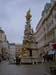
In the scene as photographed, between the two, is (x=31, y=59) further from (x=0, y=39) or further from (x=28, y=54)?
(x=0, y=39)

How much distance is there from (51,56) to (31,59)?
1404cm

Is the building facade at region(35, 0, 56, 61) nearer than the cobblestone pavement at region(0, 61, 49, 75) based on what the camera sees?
No

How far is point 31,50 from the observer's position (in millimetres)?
67188

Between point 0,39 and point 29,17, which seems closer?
point 29,17

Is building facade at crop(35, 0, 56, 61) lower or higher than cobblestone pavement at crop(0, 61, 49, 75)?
higher

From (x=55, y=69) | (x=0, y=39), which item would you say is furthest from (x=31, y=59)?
(x=0, y=39)

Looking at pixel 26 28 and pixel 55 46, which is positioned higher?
pixel 26 28

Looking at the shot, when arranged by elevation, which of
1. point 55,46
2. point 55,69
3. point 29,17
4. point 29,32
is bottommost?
point 55,69

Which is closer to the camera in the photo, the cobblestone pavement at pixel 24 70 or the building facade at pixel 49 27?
the cobblestone pavement at pixel 24 70

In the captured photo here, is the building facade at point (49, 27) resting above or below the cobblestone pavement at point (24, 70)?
above

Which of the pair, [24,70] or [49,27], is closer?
[24,70]

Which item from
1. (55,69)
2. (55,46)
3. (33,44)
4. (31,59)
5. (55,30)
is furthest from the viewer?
(55,30)

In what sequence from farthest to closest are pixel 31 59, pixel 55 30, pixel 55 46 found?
pixel 55 30, pixel 31 59, pixel 55 46

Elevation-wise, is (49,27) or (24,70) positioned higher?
(49,27)
